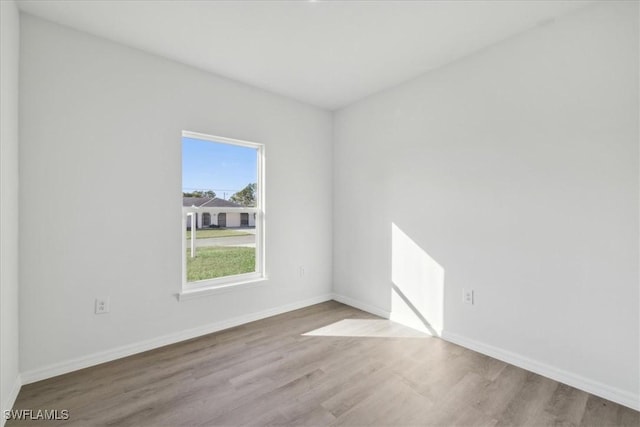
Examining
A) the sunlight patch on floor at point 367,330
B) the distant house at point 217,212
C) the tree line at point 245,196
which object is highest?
the tree line at point 245,196

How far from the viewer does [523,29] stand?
228 cm

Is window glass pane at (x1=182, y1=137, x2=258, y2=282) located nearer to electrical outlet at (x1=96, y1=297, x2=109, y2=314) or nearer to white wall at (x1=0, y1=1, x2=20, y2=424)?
electrical outlet at (x1=96, y1=297, x2=109, y2=314)

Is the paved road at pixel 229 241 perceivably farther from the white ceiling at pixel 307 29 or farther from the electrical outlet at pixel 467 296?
the electrical outlet at pixel 467 296

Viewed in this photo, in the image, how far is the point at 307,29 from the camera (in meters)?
2.29

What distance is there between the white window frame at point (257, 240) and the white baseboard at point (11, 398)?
3.67 feet

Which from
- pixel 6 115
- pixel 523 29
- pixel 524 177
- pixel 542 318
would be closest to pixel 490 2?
pixel 523 29

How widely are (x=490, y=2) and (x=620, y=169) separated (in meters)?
1.38

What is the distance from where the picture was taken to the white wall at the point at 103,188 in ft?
6.98

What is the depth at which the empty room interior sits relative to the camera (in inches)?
74.7

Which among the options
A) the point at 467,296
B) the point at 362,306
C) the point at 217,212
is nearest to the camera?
the point at 467,296

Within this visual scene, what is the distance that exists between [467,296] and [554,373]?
76 centimetres

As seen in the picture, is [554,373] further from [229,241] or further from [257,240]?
[229,241]

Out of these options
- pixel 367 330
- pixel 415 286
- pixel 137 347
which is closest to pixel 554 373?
pixel 415 286

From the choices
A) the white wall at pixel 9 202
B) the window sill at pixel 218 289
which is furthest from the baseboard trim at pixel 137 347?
the window sill at pixel 218 289
